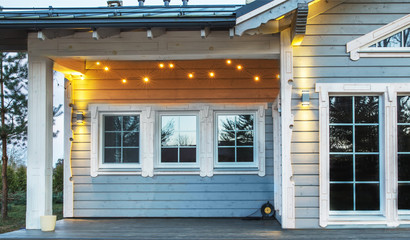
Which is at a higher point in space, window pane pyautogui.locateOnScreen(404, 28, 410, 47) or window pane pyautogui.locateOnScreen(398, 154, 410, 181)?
window pane pyautogui.locateOnScreen(404, 28, 410, 47)

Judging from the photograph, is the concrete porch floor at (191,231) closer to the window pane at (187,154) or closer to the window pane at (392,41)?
the window pane at (187,154)

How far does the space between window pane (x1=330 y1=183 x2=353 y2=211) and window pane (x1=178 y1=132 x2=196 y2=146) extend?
99.4 inches

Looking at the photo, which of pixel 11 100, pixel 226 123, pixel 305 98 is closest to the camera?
pixel 305 98

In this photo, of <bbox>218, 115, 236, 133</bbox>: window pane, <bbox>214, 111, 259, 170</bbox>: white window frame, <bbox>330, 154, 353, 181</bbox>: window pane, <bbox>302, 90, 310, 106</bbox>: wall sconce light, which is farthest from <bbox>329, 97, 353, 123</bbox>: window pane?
<bbox>218, 115, 236, 133</bbox>: window pane

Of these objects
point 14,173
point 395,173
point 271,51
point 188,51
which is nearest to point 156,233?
point 188,51

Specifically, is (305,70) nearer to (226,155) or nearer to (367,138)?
(367,138)

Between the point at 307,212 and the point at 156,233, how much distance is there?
2.00 metres

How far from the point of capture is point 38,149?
5797 millimetres

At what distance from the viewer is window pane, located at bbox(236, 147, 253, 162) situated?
7301 millimetres

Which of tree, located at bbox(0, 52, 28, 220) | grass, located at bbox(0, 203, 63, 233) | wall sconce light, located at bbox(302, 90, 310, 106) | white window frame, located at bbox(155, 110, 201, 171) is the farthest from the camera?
tree, located at bbox(0, 52, 28, 220)

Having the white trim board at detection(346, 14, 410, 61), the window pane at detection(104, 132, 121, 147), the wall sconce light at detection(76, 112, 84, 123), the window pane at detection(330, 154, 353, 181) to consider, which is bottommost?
the window pane at detection(330, 154, 353, 181)

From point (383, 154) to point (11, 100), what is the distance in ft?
24.6

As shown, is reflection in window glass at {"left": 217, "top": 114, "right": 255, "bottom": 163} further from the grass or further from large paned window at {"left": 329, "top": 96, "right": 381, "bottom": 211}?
the grass

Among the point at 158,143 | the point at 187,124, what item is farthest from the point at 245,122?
the point at 158,143
